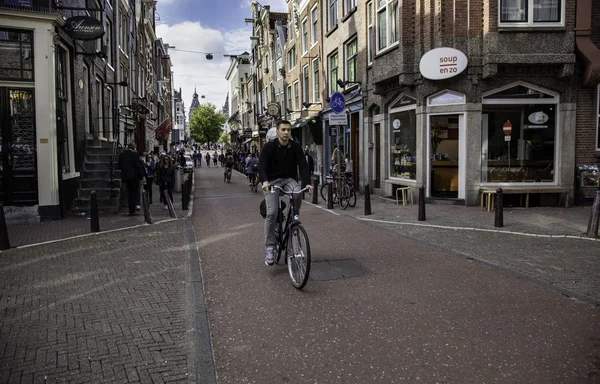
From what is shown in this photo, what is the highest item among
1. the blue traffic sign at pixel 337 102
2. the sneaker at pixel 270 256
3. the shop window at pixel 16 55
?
the shop window at pixel 16 55

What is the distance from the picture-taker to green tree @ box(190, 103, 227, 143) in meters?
92.5

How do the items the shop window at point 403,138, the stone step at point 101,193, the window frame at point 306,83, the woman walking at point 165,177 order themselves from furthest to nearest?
the window frame at point 306,83, the shop window at point 403,138, the woman walking at point 165,177, the stone step at point 101,193

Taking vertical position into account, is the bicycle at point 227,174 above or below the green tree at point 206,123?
below

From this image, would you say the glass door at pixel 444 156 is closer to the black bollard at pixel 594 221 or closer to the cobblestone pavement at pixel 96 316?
the black bollard at pixel 594 221

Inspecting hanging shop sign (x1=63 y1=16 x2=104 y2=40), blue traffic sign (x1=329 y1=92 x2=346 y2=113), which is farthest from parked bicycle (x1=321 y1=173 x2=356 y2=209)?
hanging shop sign (x1=63 y1=16 x2=104 y2=40)

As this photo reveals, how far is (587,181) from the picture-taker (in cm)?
1302

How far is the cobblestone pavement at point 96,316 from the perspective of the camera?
3.61 m

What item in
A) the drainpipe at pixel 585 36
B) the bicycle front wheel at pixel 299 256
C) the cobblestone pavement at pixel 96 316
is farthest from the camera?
the drainpipe at pixel 585 36

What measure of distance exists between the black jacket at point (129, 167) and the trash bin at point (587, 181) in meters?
11.9

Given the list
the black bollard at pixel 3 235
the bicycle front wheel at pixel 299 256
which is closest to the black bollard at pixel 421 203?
the bicycle front wheel at pixel 299 256

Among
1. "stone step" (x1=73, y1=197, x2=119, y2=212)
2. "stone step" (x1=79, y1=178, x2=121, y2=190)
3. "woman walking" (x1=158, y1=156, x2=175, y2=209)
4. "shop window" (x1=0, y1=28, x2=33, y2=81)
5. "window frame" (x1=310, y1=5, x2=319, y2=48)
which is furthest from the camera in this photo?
"window frame" (x1=310, y1=5, x2=319, y2=48)

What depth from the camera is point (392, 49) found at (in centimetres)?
1538

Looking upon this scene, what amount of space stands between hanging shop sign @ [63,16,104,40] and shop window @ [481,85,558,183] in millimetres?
10466

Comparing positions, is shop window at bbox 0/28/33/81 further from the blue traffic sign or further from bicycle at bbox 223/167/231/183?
bicycle at bbox 223/167/231/183
